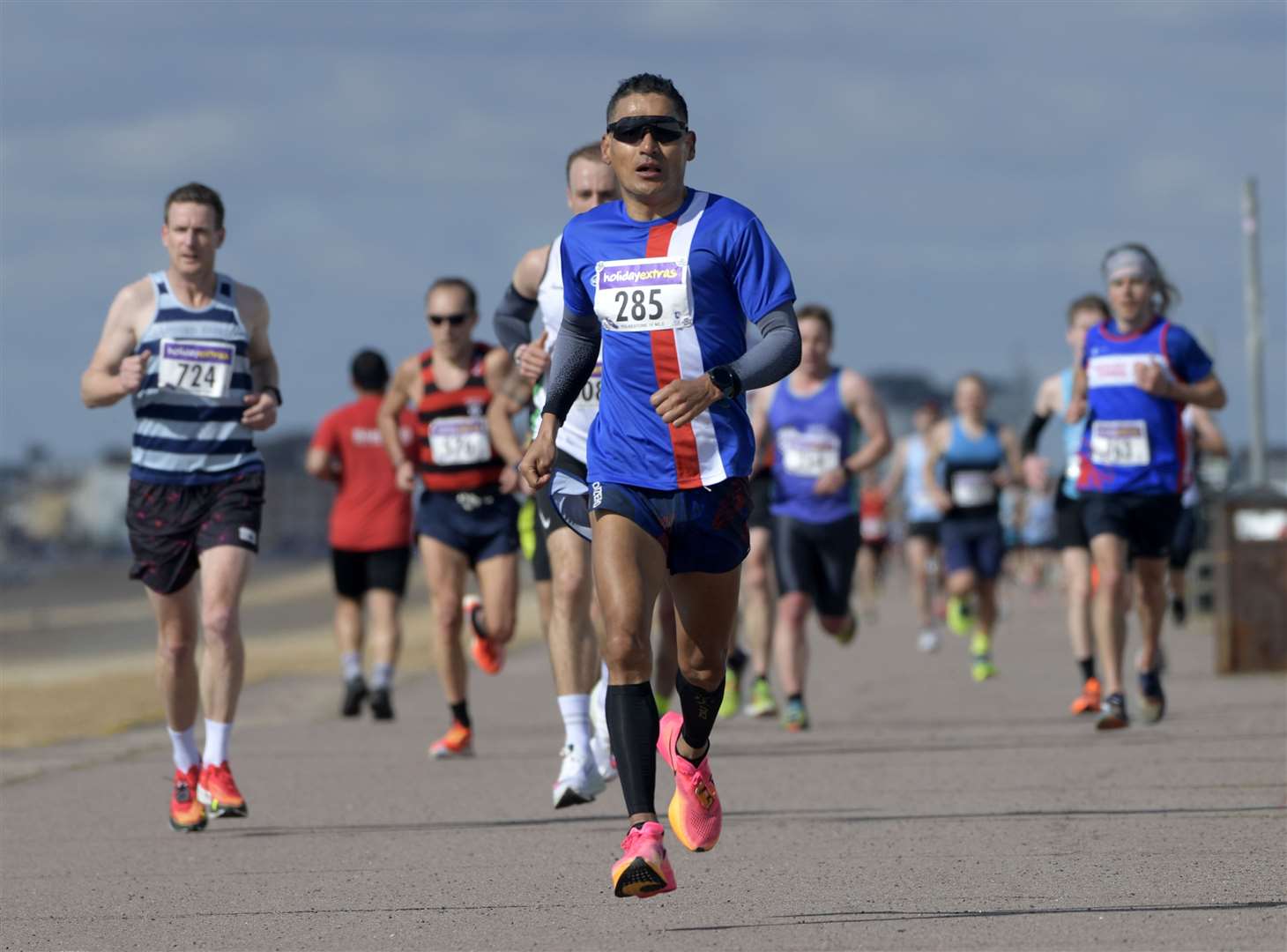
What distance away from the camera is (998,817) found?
8391 millimetres

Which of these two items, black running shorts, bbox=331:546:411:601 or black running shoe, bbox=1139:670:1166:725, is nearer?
black running shoe, bbox=1139:670:1166:725

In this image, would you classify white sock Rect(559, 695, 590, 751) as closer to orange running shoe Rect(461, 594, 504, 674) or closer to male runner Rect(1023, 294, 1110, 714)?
orange running shoe Rect(461, 594, 504, 674)

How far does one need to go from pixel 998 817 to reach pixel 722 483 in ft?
7.93

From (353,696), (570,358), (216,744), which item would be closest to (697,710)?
(570,358)

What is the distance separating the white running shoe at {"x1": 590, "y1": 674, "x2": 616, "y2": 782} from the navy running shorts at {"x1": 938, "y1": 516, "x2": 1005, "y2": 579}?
310 inches

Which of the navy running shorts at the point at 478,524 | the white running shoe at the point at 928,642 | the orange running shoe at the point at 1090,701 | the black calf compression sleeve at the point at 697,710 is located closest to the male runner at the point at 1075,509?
the orange running shoe at the point at 1090,701

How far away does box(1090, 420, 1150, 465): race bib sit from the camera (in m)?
11.8

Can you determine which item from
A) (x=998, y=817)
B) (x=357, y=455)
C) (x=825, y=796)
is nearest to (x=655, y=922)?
(x=998, y=817)

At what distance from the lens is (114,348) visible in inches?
350

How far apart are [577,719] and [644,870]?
3.09 metres

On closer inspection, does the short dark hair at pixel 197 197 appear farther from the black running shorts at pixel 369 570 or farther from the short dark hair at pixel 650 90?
the black running shorts at pixel 369 570

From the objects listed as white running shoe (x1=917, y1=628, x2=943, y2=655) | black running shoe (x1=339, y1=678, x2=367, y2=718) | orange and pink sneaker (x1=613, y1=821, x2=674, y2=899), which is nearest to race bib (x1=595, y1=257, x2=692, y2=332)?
orange and pink sneaker (x1=613, y1=821, x2=674, y2=899)

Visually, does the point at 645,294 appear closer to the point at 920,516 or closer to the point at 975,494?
the point at 975,494

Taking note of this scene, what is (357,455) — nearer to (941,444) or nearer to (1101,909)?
(941,444)
